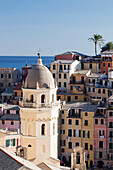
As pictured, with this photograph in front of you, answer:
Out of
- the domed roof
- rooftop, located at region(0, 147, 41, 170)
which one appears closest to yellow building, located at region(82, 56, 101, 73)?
the domed roof

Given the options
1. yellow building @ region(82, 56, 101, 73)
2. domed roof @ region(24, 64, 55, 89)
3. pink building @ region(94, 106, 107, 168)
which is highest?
yellow building @ region(82, 56, 101, 73)

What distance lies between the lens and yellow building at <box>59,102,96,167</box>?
251 feet

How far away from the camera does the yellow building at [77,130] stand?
76.6m

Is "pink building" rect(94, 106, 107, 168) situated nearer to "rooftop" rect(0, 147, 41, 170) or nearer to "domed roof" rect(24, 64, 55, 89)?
"domed roof" rect(24, 64, 55, 89)

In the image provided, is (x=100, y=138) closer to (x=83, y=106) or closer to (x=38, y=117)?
(x=83, y=106)

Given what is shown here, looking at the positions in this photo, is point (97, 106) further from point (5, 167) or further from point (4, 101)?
point (5, 167)

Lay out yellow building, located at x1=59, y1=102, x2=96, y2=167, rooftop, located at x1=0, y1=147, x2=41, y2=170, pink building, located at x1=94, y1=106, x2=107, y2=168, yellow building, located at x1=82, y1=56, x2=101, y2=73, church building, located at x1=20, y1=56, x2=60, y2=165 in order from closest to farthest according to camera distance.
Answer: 1. rooftop, located at x1=0, y1=147, x2=41, y2=170
2. church building, located at x1=20, y1=56, x2=60, y2=165
3. pink building, located at x1=94, y1=106, x2=107, y2=168
4. yellow building, located at x1=59, y1=102, x2=96, y2=167
5. yellow building, located at x1=82, y1=56, x2=101, y2=73

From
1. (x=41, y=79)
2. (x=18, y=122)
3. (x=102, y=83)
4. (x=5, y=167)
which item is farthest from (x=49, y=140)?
(x=102, y=83)

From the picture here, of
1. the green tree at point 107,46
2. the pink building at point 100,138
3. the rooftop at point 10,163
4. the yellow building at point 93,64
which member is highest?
the green tree at point 107,46

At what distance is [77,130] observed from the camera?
77312 millimetres

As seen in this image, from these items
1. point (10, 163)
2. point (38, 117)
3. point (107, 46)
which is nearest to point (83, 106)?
point (107, 46)

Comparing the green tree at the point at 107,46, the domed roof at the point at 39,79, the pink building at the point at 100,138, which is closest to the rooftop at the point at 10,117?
the pink building at the point at 100,138

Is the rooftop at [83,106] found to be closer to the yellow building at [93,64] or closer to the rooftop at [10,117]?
the rooftop at [10,117]

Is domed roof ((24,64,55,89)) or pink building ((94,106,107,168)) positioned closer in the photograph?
domed roof ((24,64,55,89))
